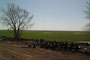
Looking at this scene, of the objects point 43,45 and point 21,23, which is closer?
point 43,45

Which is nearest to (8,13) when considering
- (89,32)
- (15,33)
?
(15,33)

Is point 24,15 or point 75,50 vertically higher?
point 24,15

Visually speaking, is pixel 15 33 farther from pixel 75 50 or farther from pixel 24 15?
pixel 75 50

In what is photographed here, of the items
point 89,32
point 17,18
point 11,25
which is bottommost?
point 89,32

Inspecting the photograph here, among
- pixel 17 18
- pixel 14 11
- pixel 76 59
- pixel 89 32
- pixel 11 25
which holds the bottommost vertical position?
pixel 76 59

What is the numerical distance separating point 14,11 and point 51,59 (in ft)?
77.2

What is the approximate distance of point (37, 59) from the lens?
948 centimetres

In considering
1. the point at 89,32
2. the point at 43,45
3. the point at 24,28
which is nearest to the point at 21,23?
the point at 24,28

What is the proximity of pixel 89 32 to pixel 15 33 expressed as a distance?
20.6 m

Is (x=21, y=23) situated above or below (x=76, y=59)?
above

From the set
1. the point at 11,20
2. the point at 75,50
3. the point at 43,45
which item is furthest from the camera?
the point at 11,20

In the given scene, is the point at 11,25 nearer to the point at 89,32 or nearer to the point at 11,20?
the point at 11,20

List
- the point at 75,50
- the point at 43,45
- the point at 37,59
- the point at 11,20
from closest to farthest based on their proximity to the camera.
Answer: the point at 37,59 → the point at 75,50 → the point at 43,45 → the point at 11,20

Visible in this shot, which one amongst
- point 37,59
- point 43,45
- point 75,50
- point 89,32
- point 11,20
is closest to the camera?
point 37,59
